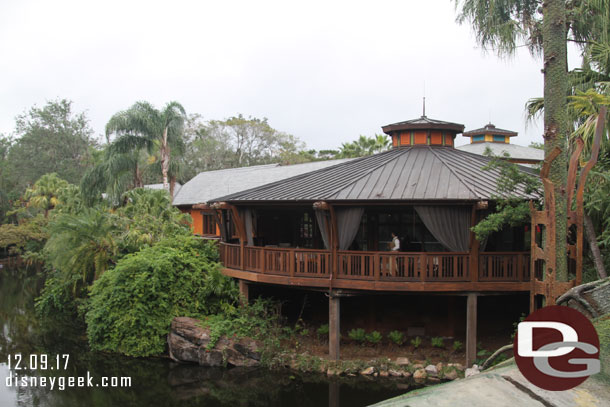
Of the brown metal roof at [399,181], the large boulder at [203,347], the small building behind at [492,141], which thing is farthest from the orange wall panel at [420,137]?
the small building behind at [492,141]

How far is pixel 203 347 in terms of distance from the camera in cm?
1468

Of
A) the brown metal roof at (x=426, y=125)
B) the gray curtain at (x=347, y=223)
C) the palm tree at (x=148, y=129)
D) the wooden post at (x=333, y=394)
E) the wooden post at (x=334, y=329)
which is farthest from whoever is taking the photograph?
the palm tree at (x=148, y=129)

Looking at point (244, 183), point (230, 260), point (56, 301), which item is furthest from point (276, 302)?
point (244, 183)

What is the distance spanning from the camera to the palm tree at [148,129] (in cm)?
2742

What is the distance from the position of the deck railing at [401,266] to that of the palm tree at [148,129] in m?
15.5

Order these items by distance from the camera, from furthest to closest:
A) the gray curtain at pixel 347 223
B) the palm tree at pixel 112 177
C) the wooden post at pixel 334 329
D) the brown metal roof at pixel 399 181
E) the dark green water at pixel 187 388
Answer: the palm tree at pixel 112 177
the wooden post at pixel 334 329
the gray curtain at pixel 347 223
the brown metal roof at pixel 399 181
the dark green water at pixel 187 388

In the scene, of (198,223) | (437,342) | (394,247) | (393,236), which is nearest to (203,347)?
(394,247)

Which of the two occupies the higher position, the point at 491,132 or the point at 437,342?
the point at 491,132

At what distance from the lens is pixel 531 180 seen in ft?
34.0

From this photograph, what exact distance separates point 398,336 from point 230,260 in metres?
5.55

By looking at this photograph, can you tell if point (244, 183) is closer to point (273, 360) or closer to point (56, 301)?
point (56, 301)

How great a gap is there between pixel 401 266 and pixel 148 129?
18472mm

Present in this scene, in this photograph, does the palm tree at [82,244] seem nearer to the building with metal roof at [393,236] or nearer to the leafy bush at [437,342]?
the building with metal roof at [393,236]

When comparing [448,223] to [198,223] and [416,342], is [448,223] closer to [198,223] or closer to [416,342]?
[416,342]
